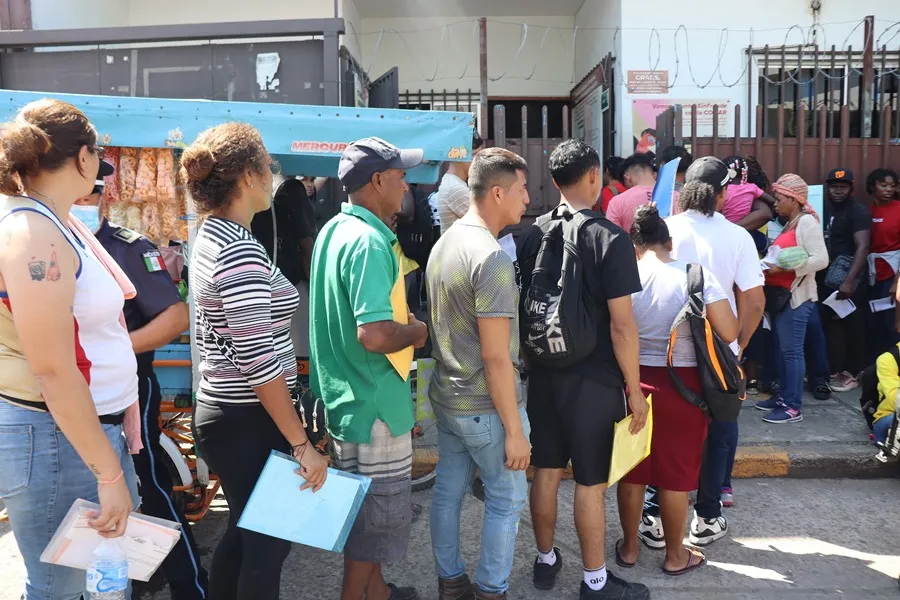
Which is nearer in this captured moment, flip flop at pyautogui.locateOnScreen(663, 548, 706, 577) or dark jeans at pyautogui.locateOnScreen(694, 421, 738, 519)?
flip flop at pyautogui.locateOnScreen(663, 548, 706, 577)

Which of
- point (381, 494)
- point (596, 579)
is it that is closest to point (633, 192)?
point (596, 579)

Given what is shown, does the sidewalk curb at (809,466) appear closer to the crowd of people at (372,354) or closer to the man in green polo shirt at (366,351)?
the crowd of people at (372,354)

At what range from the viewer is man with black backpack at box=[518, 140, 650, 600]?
9.57 ft

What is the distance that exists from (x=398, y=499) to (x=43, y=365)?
1.28 metres

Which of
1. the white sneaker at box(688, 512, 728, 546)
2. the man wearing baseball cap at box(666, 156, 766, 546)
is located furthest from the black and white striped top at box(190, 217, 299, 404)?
the white sneaker at box(688, 512, 728, 546)

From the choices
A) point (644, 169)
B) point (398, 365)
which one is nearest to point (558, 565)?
point (398, 365)

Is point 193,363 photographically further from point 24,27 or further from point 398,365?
point 24,27

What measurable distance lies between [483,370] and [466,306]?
25cm

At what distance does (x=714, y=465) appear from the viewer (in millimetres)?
3723

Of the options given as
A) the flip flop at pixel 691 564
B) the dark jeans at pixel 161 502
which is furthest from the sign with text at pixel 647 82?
the dark jeans at pixel 161 502

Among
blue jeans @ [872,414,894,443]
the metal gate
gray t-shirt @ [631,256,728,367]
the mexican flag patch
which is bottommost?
blue jeans @ [872,414,894,443]

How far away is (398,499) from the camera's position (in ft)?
8.56

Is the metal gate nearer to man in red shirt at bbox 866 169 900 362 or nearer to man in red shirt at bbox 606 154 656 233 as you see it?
man in red shirt at bbox 606 154 656 233

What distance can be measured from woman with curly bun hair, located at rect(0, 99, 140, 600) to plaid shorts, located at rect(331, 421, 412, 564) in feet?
2.57
